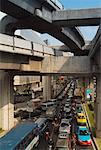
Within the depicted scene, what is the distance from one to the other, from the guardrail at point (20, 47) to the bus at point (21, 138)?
5596 millimetres

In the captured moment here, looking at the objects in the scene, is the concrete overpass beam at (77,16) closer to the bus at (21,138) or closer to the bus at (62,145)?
the bus at (21,138)

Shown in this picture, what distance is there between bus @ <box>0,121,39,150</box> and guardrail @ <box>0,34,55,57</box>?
18.4ft

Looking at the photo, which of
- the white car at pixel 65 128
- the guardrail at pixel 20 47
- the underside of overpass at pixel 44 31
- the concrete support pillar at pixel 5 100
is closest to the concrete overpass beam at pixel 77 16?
the underside of overpass at pixel 44 31

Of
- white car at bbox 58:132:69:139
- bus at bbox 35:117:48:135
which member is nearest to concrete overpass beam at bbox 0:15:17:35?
bus at bbox 35:117:48:135

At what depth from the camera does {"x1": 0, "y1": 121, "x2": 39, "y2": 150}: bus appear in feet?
60.3

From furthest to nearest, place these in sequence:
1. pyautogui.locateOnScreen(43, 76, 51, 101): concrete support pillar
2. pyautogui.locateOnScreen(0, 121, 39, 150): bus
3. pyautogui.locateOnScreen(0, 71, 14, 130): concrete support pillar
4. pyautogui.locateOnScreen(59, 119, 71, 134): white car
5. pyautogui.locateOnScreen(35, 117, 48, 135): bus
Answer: pyautogui.locateOnScreen(43, 76, 51, 101): concrete support pillar, pyautogui.locateOnScreen(0, 71, 14, 130): concrete support pillar, pyautogui.locateOnScreen(35, 117, 48, 135): bus, pyautogui.locateOnScreen(59, 119, 71, 134): white car, pyautogui.locateOnScreen(0, 121, 39, 150): bus

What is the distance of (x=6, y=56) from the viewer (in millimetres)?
23344

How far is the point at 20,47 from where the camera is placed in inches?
954

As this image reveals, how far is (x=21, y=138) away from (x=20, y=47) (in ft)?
23.8

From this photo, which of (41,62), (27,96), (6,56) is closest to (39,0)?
(6,56)

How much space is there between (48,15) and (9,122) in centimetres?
1204

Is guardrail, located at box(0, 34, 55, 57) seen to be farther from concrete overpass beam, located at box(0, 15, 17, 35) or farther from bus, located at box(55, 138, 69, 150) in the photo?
bus, located at box(55, 138, 69, 150)

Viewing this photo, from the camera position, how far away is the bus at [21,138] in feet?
60.3

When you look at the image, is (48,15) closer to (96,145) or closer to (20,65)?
(20,65)
